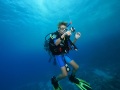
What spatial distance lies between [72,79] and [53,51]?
1.48 metres

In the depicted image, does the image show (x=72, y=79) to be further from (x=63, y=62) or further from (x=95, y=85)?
(x=95, y=85)

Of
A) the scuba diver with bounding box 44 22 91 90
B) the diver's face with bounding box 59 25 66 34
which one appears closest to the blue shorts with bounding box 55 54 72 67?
the scuba diver with bounding box 44 22 91 90

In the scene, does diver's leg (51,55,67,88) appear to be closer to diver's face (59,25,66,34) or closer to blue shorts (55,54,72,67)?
blue shorts (55,54,72,67)

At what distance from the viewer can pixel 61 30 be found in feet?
18.9

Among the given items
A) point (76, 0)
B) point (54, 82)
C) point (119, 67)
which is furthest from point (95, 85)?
point (76, 0)

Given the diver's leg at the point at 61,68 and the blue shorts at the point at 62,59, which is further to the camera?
the blue shorts at the point at 62,59

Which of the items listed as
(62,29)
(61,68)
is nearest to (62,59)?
(61,68)

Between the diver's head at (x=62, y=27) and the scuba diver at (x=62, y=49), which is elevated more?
the diver's head at (x=62, y=27)

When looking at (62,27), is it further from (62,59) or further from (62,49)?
(62,59)

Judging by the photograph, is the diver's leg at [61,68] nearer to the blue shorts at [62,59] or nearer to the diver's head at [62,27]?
the blue shorts at [62,59]

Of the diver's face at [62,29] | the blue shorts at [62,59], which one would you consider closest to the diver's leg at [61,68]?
the blue shorts at [62,59]

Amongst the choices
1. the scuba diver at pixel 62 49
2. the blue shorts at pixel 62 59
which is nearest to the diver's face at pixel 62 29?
the scuba diver at pixel 62 49

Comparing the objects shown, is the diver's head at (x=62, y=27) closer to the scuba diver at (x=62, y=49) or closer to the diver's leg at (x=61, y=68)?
the scuba diver at (x=62, y=49)

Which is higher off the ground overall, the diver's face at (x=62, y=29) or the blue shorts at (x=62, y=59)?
the diver's face at (x=62, y=29)
